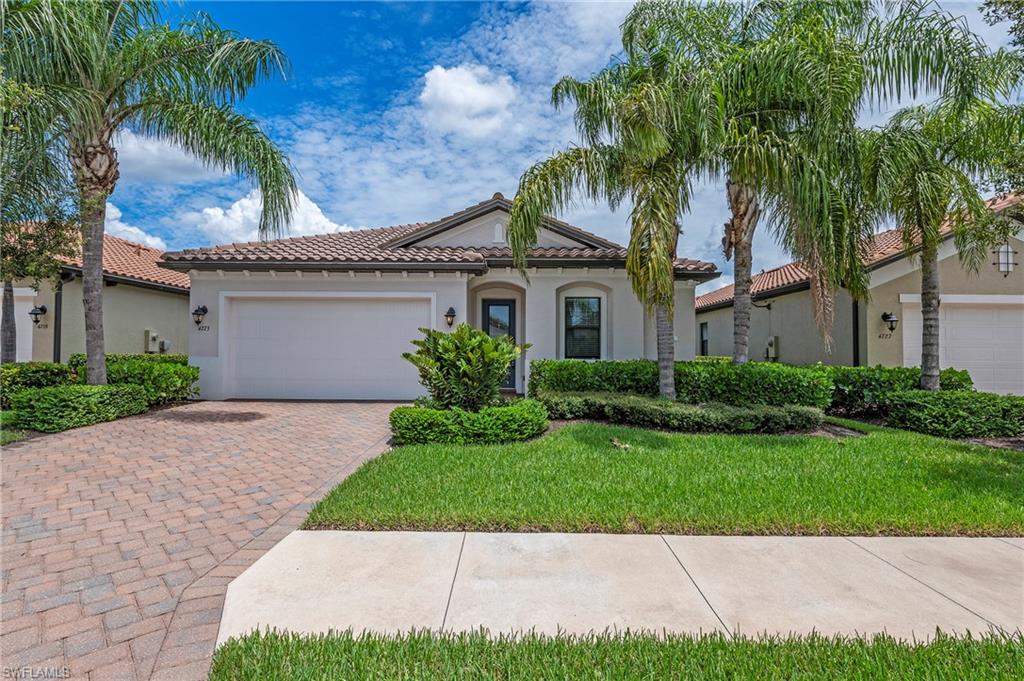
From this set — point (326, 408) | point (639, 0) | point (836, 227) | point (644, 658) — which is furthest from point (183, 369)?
→ point (836, 227)

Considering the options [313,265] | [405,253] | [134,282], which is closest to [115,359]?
[134,282]

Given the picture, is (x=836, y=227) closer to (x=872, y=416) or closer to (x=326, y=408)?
(x=872, y=416)

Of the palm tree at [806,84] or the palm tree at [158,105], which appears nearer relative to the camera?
the palm tree at [806,84]

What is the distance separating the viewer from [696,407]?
8516 millimetres

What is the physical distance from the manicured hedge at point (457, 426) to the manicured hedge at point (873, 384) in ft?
23.9

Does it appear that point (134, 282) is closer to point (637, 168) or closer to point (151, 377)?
point (151, 377)

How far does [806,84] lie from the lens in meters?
7.80

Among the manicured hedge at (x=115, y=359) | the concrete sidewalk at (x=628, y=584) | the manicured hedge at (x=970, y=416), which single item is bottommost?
the concrete sidewalk at (x=628, y=584)

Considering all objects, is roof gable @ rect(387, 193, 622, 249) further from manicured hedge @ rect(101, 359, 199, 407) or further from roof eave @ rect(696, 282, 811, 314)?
manicured hedge @ rect(101, 359, 199, 407)

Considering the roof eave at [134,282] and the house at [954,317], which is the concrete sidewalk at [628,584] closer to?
the house at [954,317]

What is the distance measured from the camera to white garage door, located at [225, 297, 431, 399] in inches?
480

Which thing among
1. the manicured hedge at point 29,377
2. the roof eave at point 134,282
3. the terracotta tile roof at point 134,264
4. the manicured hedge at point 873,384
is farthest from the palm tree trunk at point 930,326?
the roof eave at point 134,282

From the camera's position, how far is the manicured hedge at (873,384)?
984 cm

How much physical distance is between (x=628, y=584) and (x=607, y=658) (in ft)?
2.78
